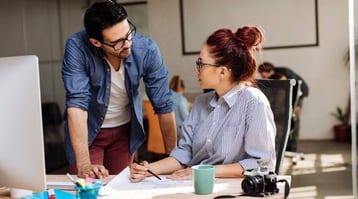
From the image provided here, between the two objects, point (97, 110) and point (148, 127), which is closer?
point (97, 110)

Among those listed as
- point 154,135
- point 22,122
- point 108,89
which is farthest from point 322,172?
point 22,122

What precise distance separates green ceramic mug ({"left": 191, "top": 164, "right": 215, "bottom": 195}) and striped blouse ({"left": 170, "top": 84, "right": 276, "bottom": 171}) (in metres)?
0.25

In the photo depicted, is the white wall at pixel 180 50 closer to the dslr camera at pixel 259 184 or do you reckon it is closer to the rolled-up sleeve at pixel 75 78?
the rolled-up sleeve at pixel 75 78

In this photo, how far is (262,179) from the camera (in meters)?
1.52

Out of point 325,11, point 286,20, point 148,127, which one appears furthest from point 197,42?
point 148,127

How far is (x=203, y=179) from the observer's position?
1534 mm

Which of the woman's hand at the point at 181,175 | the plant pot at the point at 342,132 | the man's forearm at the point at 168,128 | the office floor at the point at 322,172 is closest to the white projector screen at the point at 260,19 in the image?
the plant pot at the point at 342,132

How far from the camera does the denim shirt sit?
7.10 feet

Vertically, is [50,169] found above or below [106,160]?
below

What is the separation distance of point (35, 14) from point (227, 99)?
13.9ft

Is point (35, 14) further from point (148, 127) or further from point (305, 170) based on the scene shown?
point (305, 170)

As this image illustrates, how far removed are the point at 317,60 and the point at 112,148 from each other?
4902 millimetres

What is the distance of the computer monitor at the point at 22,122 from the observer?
1388 millimetres

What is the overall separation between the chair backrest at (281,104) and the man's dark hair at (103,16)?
2.18 ft
